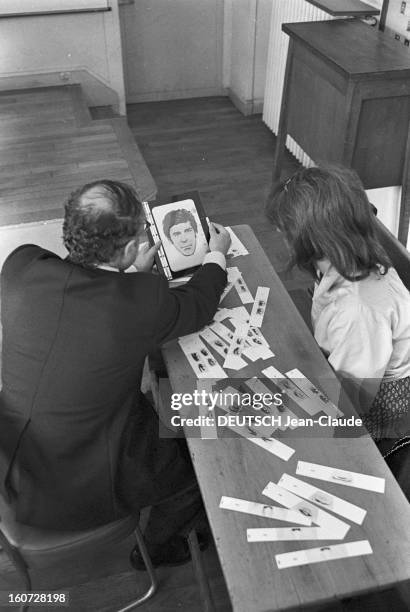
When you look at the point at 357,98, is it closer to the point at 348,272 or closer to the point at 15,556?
the point at 348,272

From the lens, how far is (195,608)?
2.19 meters

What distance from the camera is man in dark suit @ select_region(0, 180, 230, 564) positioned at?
5.32 ft

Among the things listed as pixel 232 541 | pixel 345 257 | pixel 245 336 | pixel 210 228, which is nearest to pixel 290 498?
pixel 232 541

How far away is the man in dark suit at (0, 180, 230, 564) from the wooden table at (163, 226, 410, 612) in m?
0.21

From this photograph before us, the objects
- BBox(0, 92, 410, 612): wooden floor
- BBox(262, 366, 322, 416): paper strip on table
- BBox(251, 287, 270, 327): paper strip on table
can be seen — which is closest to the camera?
BBox(262, 366, 322, 416): paper strip on table

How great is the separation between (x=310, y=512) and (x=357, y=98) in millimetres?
2425

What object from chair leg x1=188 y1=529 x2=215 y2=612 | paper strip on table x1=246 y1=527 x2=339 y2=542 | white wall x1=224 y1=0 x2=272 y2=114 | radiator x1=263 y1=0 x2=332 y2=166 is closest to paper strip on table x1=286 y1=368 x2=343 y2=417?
paper strip on table x1=246 y1=527 x2=339 y2=542

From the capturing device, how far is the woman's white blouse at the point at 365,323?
1.82 m

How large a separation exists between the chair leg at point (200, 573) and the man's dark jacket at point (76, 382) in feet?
1.52

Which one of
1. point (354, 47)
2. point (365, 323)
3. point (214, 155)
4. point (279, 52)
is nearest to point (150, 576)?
point (365, 323)

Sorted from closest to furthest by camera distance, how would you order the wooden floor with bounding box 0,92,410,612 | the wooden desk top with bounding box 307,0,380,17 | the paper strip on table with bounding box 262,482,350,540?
the paper strip on table with bounding box 262,482,350,540, the wooden floor with bounding box 0,92,410,612, the wooden desk top with bounding box 307,0,380,17

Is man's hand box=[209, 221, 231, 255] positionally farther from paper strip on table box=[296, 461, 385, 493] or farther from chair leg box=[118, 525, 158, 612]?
chair leg box=[118, 525, 158, 612]

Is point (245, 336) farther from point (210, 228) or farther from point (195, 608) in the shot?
point (195, 608)

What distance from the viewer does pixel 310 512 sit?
147 cm
